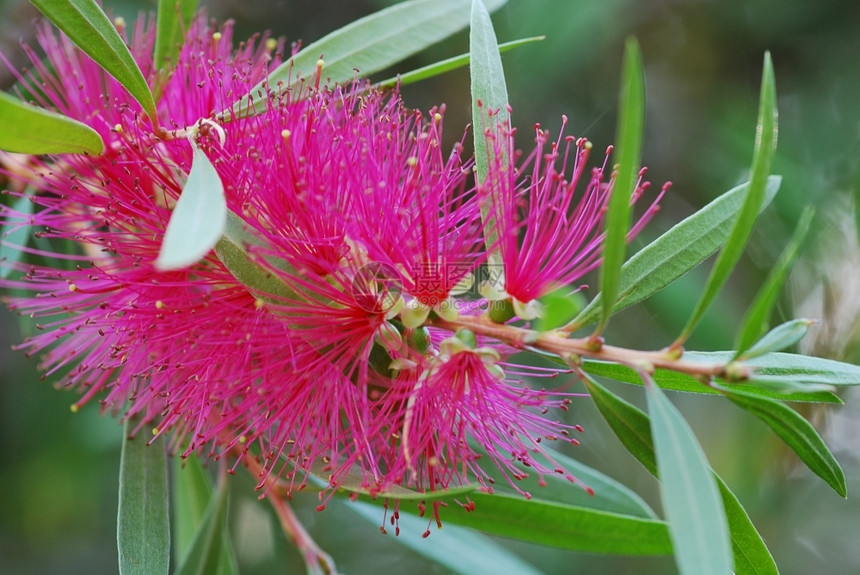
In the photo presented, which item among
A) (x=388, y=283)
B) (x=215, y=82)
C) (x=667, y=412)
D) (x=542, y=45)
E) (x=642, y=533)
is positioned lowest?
(x=642, y=533)

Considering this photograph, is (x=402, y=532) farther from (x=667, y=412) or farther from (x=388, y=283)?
(x=667, y=412)

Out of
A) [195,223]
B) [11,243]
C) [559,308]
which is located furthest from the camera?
[11,243]

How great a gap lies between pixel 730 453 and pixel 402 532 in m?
1.21

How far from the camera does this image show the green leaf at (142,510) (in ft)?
3.50

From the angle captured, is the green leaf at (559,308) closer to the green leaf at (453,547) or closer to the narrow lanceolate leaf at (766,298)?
the narrow lanceolate leaf at (766,298)

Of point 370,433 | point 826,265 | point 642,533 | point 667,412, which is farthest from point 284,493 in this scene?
point 826,265

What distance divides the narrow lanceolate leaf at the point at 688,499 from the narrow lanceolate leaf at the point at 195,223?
42 centimetres

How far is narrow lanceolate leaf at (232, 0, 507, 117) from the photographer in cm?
113

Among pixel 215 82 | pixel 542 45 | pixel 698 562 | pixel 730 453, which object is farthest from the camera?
pixel 730 453

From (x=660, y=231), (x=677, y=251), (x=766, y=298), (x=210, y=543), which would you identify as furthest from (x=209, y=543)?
(x=660, y=231)

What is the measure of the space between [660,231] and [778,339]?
151 centimetres

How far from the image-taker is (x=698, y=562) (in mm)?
654

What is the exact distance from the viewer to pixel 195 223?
2.14 feet

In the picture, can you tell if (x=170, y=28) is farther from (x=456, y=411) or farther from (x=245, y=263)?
(x=456, y=411)
